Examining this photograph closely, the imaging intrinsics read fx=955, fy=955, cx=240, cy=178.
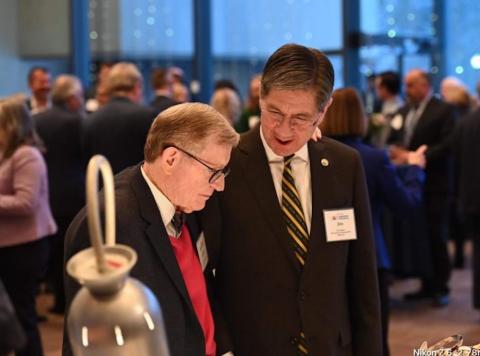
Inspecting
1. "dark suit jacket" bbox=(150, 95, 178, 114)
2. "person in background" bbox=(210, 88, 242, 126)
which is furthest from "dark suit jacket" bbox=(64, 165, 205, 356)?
"person in background" bbox=(210, 88, 242, 126)

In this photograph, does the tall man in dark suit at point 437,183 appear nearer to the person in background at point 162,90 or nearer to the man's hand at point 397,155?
the man's hand at point 397,155

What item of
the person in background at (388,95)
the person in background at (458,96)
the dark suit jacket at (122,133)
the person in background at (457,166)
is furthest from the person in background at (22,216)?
the person in background at (458,96)

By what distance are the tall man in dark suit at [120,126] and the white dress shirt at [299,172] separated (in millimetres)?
3259

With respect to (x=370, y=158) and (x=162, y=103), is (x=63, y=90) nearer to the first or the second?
(x=162, y=103)

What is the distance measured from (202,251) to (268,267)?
0.66 ft

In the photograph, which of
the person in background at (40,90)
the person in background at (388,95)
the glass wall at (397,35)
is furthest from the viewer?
the glass wall at (397,35)

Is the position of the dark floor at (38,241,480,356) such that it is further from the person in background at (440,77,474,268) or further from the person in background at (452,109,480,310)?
the person in background at (440,77,474,268)

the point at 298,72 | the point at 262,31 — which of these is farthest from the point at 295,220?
the point at 262,31

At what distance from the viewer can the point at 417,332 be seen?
614 cm

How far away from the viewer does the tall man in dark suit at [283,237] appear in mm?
2488

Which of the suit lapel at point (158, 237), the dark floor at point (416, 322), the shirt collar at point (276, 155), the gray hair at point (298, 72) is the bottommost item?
the dark floor at point (416, 322)

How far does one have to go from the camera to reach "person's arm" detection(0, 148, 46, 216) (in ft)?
15.6

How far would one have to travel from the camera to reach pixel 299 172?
2611 millimetres

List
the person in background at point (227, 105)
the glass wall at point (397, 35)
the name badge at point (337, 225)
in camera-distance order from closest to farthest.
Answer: the name badge at point (337, 225) → the person in background at point (227, 105) → the glass wall at point (397, 35)
